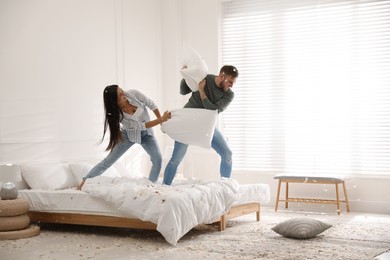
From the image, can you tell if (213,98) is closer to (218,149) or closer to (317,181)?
(218,149)

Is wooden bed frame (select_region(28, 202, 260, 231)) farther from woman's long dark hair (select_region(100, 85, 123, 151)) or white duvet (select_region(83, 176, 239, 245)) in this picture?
woman's long dark hair (select_region(100, 85, 123, 151))

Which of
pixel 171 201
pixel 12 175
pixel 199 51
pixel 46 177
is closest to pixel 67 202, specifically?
pixel 46 177

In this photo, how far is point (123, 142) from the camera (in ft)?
17.1

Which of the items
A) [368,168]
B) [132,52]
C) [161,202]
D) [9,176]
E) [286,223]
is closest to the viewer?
[161,202]

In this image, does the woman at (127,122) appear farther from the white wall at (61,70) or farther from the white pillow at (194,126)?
the white wall at (61,70)

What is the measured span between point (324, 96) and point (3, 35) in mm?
3723

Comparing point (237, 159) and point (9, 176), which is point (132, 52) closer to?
point (237, 159)

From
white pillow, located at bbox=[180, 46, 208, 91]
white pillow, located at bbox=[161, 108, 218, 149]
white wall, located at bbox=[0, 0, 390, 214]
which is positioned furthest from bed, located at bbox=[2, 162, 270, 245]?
white pillow, located at bbox=[180, 46, 208, 91]

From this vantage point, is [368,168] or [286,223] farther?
[368,168]

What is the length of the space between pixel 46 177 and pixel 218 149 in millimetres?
1610

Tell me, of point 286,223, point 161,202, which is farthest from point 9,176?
point 286,223

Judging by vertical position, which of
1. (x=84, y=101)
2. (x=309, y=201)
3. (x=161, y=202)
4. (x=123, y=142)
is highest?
(x=84, y=101)

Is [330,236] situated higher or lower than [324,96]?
lower

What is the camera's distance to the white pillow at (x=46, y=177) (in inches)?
205
